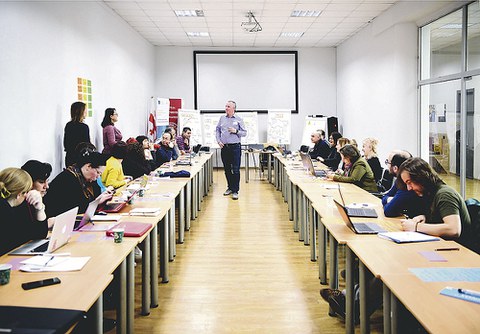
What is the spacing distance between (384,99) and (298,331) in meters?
7.23

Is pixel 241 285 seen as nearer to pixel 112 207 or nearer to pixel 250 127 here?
pixel 112 207

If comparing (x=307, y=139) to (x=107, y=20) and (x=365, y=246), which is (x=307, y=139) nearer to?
(x=107, y=20)

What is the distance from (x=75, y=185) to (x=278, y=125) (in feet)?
32.2

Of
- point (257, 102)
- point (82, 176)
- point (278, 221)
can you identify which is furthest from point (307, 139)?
point (82, 176)

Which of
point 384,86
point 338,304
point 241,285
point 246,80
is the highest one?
point 246,80

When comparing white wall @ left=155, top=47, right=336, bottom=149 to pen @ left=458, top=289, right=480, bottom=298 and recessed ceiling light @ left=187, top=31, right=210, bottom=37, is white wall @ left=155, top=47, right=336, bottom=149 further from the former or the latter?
pen @ left=458, top=289, right=480, bottom=298

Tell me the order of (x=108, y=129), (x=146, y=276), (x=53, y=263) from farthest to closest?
(x=108, y=129)
(x=146, y=276)
(x=53, y=263)

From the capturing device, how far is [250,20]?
31.0ft

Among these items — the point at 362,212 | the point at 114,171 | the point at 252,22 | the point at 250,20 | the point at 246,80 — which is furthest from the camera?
the point at 246,80

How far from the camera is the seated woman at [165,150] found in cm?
859

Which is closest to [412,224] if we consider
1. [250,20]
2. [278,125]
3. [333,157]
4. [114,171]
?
[114,171]

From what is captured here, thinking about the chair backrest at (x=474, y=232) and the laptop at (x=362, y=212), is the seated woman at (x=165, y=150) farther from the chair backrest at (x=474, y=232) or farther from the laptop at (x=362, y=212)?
the chair backrest at (x=474, y=232)

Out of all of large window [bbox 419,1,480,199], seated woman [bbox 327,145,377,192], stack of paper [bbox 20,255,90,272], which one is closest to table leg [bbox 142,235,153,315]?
stack of paper [bbox 20,255,90,272]

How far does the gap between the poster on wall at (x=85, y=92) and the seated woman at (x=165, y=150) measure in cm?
155
